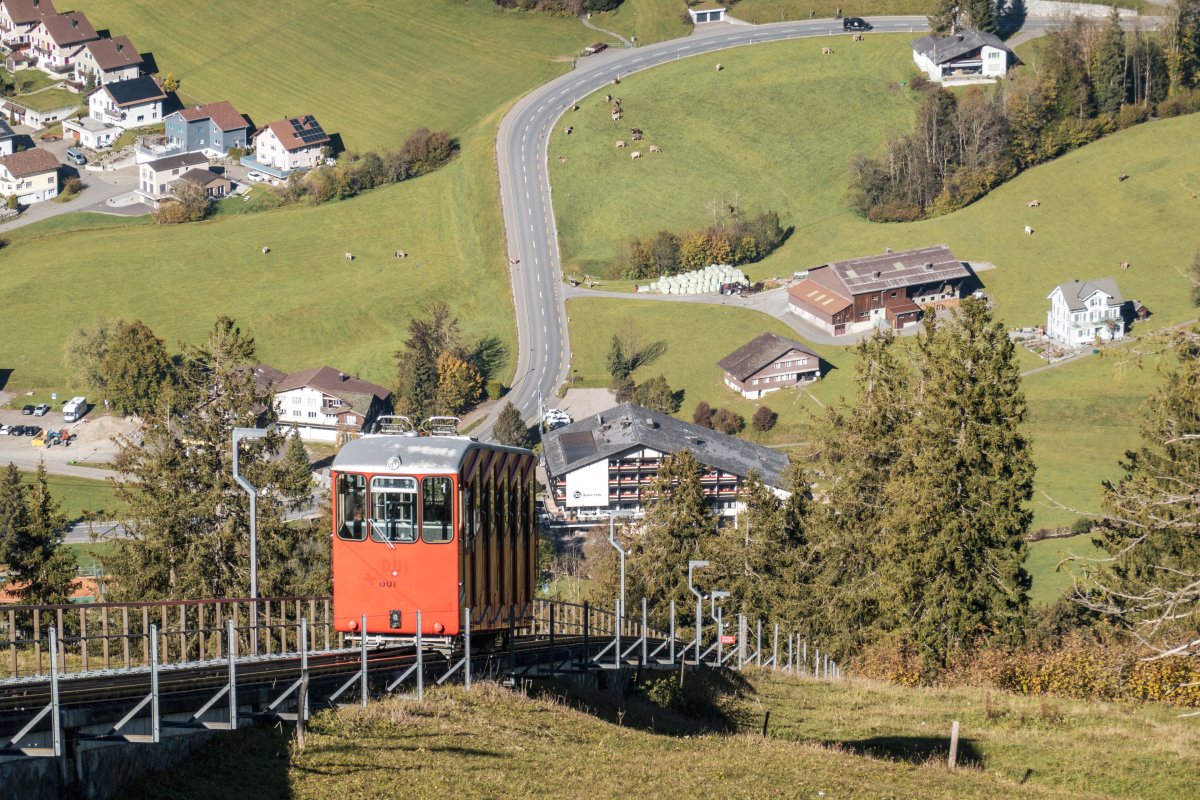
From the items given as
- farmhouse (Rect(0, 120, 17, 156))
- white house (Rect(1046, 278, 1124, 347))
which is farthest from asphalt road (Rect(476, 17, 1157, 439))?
farmhouse (Rect(0, 120, 17, 156))

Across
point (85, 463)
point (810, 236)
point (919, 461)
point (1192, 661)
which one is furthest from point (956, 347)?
point (810, 236)

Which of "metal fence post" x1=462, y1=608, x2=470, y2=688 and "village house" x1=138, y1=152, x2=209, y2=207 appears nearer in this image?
"metal fence post" x1=462, y1=608, x2=470, y2=688

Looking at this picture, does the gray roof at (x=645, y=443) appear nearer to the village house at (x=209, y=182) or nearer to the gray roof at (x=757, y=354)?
the gray roof at (x=757, y=354)

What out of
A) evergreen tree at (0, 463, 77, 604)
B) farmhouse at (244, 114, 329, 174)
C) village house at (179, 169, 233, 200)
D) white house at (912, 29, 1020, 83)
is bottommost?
evergreen tree at (0, 463, 77, 604)

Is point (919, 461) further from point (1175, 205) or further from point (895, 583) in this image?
point (1175, 205)

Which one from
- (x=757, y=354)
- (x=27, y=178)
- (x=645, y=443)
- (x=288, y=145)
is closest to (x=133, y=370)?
(x=27, y=178)

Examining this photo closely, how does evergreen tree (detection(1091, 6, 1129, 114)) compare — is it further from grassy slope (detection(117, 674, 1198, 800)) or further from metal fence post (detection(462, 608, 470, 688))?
metal fence post (detection(462, 608, 470, 688))

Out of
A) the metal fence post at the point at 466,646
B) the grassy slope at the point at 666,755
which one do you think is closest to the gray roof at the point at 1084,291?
the grassy slope at the point at 666,755
